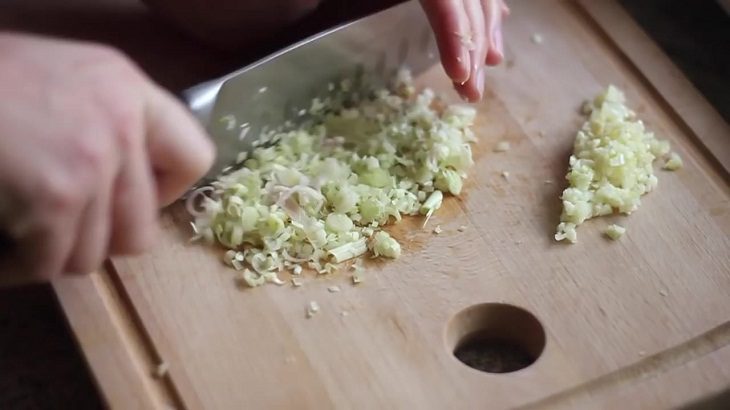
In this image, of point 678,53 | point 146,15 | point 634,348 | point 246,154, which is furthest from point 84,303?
point 678,53

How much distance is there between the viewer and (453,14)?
0.88 metres

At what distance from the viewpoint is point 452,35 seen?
881mm

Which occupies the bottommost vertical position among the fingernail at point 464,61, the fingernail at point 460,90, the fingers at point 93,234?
the fingernail at point 460,90

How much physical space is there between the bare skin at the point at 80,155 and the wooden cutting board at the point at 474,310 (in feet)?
0.54

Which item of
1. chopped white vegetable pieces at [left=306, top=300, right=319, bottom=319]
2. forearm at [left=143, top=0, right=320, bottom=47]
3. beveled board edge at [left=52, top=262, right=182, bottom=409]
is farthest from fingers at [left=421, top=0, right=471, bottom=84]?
beveled board edge at [left=52, top=262, right=182, bottom=409]

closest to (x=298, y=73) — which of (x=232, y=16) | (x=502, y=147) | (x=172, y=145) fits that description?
(x=232, y=16)

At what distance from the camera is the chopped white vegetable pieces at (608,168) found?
884mm

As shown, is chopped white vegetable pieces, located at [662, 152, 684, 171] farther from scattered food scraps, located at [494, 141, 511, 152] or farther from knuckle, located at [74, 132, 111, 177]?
knuckle, located at [74, 132, 111, 177]

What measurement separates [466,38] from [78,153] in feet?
1.38

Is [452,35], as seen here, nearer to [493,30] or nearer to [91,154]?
[493,30]

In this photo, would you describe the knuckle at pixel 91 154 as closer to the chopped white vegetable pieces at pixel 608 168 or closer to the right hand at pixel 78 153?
the right hand at pixel 78 153

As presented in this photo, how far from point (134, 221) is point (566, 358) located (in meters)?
0.36

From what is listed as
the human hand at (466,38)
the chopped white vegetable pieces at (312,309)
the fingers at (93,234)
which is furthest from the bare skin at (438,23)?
the fingers at (93,234)

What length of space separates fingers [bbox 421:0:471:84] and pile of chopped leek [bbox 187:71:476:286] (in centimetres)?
7
